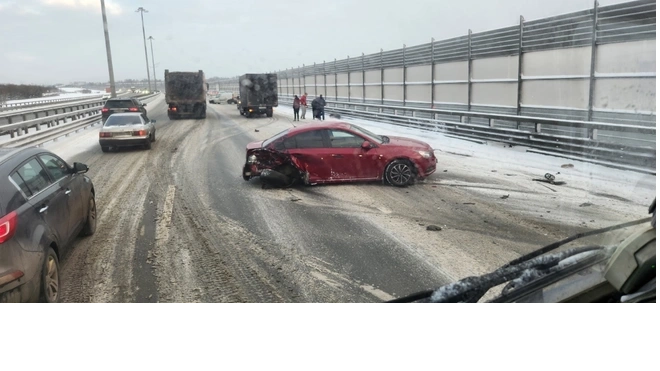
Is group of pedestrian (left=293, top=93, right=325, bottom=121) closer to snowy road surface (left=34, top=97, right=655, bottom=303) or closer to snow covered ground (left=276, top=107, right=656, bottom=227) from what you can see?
snow covered ground (left=276, top=107, right=656, bottom=227)

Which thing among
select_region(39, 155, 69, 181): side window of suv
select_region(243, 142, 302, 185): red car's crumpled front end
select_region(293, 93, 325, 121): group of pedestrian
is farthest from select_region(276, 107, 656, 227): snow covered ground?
select_region(39, 155, 69, 181): side window of suv

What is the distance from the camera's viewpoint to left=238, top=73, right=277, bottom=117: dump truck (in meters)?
4.46

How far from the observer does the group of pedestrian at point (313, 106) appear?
5352mm

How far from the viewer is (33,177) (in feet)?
9.45

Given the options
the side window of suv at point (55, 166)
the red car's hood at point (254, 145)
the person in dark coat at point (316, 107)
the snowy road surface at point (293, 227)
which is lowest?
the snowy road surface at point (293, 227)

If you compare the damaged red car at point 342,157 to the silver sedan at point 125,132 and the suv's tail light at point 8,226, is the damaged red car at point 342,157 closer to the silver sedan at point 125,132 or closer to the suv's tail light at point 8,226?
the silver sedan at point 125,132

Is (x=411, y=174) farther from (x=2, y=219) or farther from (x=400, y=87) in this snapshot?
(x=2, y=219)

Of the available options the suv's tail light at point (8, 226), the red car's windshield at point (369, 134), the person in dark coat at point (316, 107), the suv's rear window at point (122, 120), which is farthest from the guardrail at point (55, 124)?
the red car's windshield at point (369, 134)

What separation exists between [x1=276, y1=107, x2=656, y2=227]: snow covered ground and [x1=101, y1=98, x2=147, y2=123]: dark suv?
1646mm

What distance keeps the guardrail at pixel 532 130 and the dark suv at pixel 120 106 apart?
1720mm

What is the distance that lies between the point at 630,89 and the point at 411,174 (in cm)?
234

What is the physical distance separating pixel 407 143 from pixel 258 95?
6.36 ft
